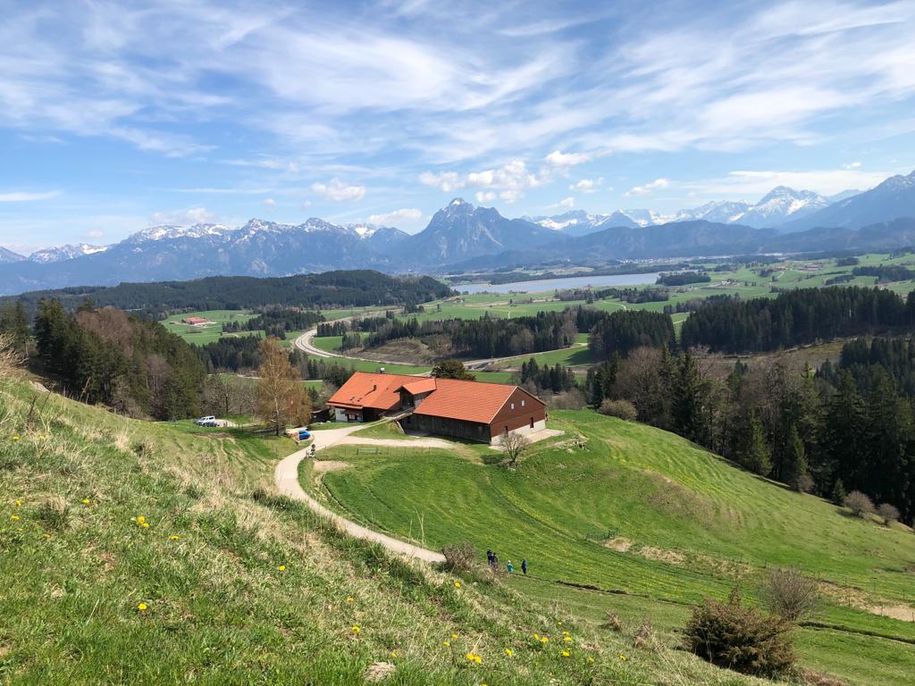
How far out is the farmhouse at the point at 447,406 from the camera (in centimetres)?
5325

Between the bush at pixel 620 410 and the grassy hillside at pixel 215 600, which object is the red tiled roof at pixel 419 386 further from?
the grassy hillside at pixel 215 600

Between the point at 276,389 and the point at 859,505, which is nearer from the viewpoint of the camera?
the point at 276,389

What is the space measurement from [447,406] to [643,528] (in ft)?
74.5

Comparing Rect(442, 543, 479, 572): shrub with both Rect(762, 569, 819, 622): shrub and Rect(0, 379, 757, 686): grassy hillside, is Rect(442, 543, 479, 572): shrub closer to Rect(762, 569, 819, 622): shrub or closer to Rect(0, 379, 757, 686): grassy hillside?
Rect(0, 379, 757, 686): grassy hillside

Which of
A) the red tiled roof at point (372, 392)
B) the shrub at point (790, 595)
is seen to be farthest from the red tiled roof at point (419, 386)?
the shrub at point (790, 595)

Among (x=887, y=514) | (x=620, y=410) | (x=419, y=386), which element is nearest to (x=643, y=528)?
(x=419, y=386)

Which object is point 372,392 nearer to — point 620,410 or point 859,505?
point 620,410

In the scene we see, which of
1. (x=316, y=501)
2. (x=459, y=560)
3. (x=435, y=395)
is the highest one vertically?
(x=459, y=560)

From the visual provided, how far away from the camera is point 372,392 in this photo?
6394 centimetres

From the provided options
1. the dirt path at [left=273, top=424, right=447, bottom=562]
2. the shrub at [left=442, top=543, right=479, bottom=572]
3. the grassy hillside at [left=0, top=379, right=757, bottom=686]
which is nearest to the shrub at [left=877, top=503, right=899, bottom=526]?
the dirt path at [left=273, top=424, right=447, bottom=562]

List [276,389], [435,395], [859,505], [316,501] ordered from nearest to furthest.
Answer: [316,501] < [276,389] < [859,505] < [435,395]

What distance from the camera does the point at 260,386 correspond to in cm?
4866

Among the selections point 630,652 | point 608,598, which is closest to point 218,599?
point 630,652

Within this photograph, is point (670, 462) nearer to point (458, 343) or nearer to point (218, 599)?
point (218, 599)
